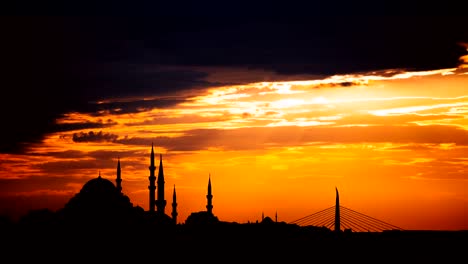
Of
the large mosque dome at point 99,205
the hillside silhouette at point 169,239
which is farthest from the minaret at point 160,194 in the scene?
the large mosque dome at point 99,205

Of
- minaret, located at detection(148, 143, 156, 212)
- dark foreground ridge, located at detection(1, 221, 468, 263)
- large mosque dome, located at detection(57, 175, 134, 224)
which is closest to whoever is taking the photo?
minaret, located at detection(148, 143, 156, 212)

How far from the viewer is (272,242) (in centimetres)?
8756

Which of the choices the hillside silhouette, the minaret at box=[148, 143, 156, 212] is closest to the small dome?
the hillside silhouette

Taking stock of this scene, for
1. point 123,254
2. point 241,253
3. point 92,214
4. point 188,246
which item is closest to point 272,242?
point 241,253

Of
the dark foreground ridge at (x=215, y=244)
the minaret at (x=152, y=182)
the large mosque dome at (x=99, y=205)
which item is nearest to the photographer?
the minaret at (x=152, y=182)

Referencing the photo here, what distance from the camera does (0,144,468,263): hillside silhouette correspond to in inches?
3177

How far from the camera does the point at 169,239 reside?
81.1 meters

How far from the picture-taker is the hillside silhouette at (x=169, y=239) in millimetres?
80688

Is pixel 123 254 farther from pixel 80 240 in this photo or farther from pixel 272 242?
pixel 272 242

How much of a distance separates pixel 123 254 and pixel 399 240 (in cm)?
4297

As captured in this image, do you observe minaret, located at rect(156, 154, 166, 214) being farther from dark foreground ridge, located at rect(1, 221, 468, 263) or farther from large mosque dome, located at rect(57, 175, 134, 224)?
large mosque dome, located at rect(57, 175, 134, 224)

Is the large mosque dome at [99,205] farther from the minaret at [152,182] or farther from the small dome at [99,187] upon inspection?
the minaret at [152,182]

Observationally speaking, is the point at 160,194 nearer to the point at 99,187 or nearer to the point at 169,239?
the point at 169,239

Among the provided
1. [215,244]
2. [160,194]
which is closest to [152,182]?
[160,194]
